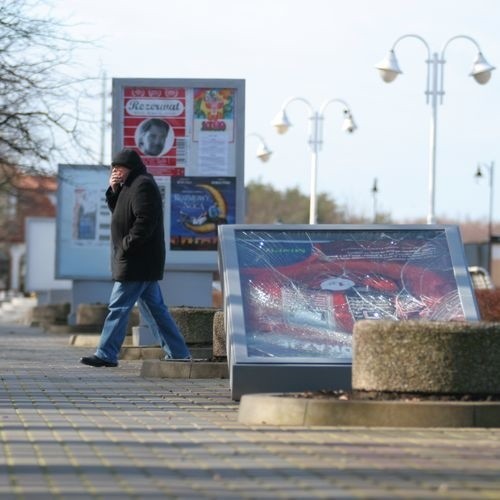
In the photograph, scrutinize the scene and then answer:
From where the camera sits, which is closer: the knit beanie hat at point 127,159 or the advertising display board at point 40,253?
the knit beanie hat at point 127,159

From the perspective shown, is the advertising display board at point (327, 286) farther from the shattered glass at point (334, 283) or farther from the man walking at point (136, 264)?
the man walking at point (136, 264)

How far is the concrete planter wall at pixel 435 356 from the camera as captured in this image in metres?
10.0

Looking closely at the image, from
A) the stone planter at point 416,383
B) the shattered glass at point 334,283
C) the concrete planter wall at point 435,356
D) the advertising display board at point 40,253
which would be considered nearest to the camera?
the stone planter at point 416,383

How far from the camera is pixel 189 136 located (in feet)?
66.1

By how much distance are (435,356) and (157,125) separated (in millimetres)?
10587

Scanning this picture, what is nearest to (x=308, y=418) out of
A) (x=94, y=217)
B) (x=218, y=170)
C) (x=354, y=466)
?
(x=354, y=466)

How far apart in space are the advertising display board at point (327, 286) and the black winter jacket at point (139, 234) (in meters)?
2.00

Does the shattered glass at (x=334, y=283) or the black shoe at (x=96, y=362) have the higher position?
the shattered glass at (x=334, y=283)

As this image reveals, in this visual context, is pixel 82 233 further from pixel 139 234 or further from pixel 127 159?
pixel 139 234

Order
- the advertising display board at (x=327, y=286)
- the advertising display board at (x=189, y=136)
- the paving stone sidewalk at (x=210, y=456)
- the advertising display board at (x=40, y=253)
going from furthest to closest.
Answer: the advertising display board at (x=40, y=253)
the advertising display board at (x=189, y=136)
the advertising display board at (x=327, y=286)
the paving stone sidewalk at (x=210, y=456)

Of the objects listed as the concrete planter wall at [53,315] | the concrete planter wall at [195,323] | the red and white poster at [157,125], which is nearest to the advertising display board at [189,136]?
the red and white poster at [157,125]

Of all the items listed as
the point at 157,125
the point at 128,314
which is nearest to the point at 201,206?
the point at 157,125

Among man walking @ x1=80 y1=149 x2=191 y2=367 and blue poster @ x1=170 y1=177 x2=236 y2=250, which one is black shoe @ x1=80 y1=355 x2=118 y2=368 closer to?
man walking @ x1=80 y1=149 x2=191 y2=367

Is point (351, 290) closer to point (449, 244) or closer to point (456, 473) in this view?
point (449, 244)
